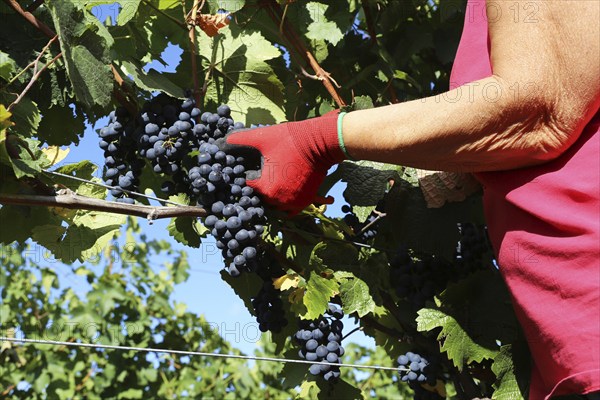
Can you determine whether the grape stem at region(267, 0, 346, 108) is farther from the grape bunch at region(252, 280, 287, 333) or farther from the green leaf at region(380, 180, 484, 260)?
the grape bunch at region(252, 280, 287, 333)

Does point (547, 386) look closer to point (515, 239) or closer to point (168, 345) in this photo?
point (515, 239)

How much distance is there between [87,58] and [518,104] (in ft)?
3.02

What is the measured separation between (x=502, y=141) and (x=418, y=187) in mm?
540

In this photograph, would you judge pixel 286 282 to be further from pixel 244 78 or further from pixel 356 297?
pixel 244 78

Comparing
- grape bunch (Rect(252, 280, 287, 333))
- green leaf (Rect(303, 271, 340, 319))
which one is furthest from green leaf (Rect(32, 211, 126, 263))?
green leaf (Rect(303, 271, 340, 319))

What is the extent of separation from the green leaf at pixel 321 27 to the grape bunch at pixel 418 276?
703mm

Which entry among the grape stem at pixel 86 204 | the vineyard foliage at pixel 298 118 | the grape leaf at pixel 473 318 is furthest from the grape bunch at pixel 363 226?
the grape stem at pixel 86 204

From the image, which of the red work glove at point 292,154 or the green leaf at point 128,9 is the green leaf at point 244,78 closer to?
the green leaf at point 128,9

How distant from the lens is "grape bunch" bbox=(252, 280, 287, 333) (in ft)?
6.00

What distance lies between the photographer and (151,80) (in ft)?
5.95

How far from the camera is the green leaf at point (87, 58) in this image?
1.69 meters

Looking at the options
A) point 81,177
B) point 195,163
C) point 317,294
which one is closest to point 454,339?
point 317,294

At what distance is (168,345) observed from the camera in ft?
18.9

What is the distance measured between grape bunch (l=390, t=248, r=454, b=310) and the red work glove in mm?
383
